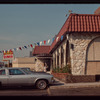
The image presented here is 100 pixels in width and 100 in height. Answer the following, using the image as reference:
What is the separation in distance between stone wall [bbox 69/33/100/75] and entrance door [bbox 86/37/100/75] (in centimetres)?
40

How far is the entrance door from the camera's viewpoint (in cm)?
1641

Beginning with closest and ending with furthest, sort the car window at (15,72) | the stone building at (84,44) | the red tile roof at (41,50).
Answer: the car window at (15,72), the stone building at (84,44), the red tile roof at (41,50)

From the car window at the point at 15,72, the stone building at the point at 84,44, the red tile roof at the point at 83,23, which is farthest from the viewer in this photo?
the stone building at the point at 84,44

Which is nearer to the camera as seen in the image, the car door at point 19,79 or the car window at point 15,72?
the car door at point 19,79

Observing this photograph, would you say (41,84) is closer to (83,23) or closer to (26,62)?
(83,23)

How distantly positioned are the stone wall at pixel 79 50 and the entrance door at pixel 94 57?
40cm

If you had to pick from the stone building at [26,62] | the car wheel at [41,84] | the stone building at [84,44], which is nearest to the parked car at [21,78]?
the car wheel at [41,84]

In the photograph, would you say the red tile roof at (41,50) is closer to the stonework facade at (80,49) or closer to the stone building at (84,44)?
the stone building at (84,44)

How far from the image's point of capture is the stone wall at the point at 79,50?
16109 mm

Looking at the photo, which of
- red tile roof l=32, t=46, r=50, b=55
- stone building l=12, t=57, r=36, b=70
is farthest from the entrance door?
stone building l=12, t=57, r=36, b=70

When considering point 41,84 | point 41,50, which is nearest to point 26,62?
point 41,50

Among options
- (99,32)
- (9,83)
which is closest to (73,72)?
(99,32)

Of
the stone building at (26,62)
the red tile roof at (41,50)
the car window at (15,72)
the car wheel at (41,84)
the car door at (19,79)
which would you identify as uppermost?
the red tile roof at (41,50)
